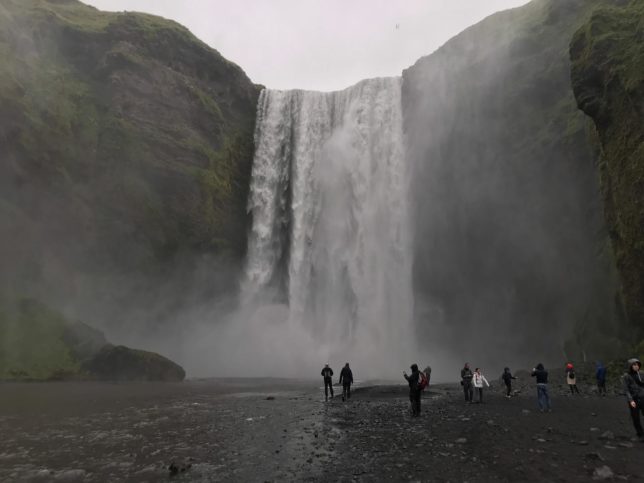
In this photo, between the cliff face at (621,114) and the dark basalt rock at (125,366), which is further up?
the cliff face at (621,114)

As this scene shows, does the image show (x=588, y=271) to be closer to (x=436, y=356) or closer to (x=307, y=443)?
(x=436, y=356)

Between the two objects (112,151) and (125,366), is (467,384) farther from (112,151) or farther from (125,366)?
(112,151)

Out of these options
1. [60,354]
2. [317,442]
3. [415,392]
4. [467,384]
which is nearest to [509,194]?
[467,384]

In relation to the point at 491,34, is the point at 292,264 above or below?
below

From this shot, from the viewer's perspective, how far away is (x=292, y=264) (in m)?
50.6

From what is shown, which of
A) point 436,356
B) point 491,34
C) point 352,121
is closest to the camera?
point 436,356

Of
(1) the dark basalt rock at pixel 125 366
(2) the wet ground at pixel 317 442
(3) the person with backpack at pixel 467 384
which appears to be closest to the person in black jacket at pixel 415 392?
(2) the wet ground at pixel 317 442

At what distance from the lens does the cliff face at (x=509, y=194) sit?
36.8 m

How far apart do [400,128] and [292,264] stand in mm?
20200

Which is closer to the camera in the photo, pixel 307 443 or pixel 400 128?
pixel 307 443

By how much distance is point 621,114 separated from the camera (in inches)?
1059

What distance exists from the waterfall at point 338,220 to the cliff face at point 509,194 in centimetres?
249

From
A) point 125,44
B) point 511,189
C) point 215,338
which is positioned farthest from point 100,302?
point 511,189

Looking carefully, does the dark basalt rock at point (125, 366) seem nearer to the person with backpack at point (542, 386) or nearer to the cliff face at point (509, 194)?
the person with backpack at point (542, 386)
